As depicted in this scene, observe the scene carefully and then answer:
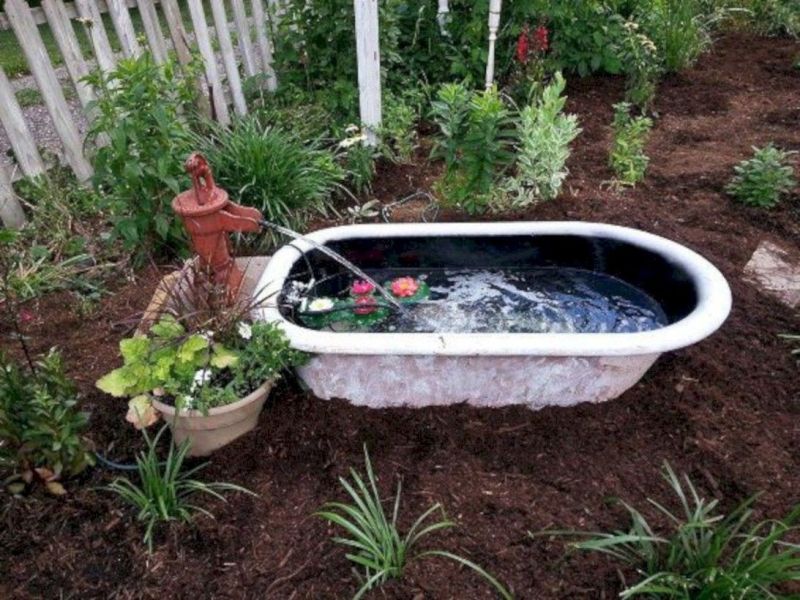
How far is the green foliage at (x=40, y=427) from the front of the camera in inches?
65.6

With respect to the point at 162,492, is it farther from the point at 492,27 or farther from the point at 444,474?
the point at 492,27

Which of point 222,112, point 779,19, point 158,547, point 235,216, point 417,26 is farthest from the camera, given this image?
point 779,19

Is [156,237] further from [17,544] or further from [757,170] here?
[757,170]

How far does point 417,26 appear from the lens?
410 centimetres

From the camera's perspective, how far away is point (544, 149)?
2.92m

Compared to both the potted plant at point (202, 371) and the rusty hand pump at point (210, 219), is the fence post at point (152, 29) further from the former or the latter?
the potted plant at point (202, 371)

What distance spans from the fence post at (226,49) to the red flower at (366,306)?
2.04m

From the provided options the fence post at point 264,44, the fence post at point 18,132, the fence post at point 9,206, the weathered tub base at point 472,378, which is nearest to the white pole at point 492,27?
the fence post at point 264,44

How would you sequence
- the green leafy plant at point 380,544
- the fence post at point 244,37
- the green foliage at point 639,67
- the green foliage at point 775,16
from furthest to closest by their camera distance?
the green foliage at point 775,16
the green foliage at point 639,67
the fence post at point 244,37
the green leafy plant at point 380,544

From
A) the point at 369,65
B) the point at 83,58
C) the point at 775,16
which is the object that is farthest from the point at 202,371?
the point at 775,16

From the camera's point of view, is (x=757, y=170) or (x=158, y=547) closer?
(x=158, y=547)

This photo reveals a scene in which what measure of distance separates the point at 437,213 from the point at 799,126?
2.57 metres

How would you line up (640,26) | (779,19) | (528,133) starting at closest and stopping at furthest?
(528,133)
(640,26)
(779,19)

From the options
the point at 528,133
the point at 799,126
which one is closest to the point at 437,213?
the point at 528,133
